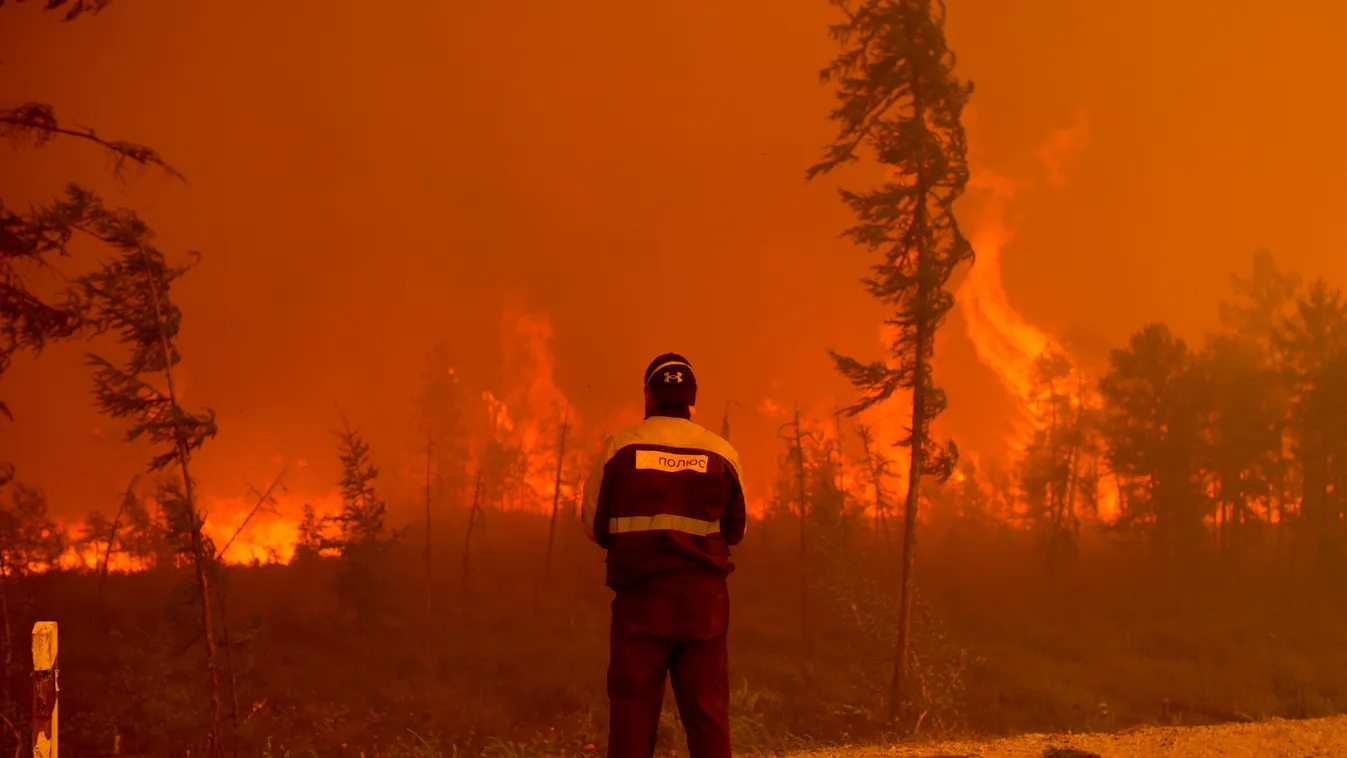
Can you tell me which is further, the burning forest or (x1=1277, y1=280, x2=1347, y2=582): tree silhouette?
(x1=1277, y1=280, x2=1347, y2=582): tree silhouette

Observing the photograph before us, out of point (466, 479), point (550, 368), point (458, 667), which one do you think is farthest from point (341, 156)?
point (458, 667)

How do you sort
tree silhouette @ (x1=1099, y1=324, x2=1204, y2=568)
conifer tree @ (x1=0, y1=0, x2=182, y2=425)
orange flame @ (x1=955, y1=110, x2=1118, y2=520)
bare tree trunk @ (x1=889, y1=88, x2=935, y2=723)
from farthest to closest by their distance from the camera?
orange flame @ (x1=955, y1=110, x2=1118, y2=520), tree silhouette @ (x1=1099, y1=324, x2=1204, y2=568), bare tree trunk @ (x1=889, y1=88, x2=935, y2=723), conifer tree @ (x1=0, y1=0, x2=182, y2=425)

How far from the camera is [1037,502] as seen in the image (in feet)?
156

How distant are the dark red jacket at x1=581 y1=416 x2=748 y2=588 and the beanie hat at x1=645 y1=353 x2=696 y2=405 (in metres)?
0.13

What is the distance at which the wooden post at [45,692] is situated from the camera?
4.15 meters

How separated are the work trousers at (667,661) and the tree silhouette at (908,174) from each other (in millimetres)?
14962

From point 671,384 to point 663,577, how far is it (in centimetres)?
110

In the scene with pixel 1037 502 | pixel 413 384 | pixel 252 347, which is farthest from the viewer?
pixel 252 347

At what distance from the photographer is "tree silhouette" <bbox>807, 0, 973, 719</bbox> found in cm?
1833

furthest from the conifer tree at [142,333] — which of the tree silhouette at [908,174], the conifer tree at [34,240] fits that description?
the tree silhouette at [908,174]

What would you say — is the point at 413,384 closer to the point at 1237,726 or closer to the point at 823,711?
the point at 823,711

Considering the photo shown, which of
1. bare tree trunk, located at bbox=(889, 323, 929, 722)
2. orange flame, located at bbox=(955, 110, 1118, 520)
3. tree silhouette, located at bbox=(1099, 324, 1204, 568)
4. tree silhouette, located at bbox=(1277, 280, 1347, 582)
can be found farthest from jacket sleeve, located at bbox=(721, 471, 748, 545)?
orange flame, located at bbox=(955, 110, 1118, 520)

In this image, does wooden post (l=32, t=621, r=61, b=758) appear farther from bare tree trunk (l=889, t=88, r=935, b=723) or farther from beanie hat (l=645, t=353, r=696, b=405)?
bare tree trunk (l=889, t=88, r=935, b=723)

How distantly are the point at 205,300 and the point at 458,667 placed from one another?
112446 millimetres
